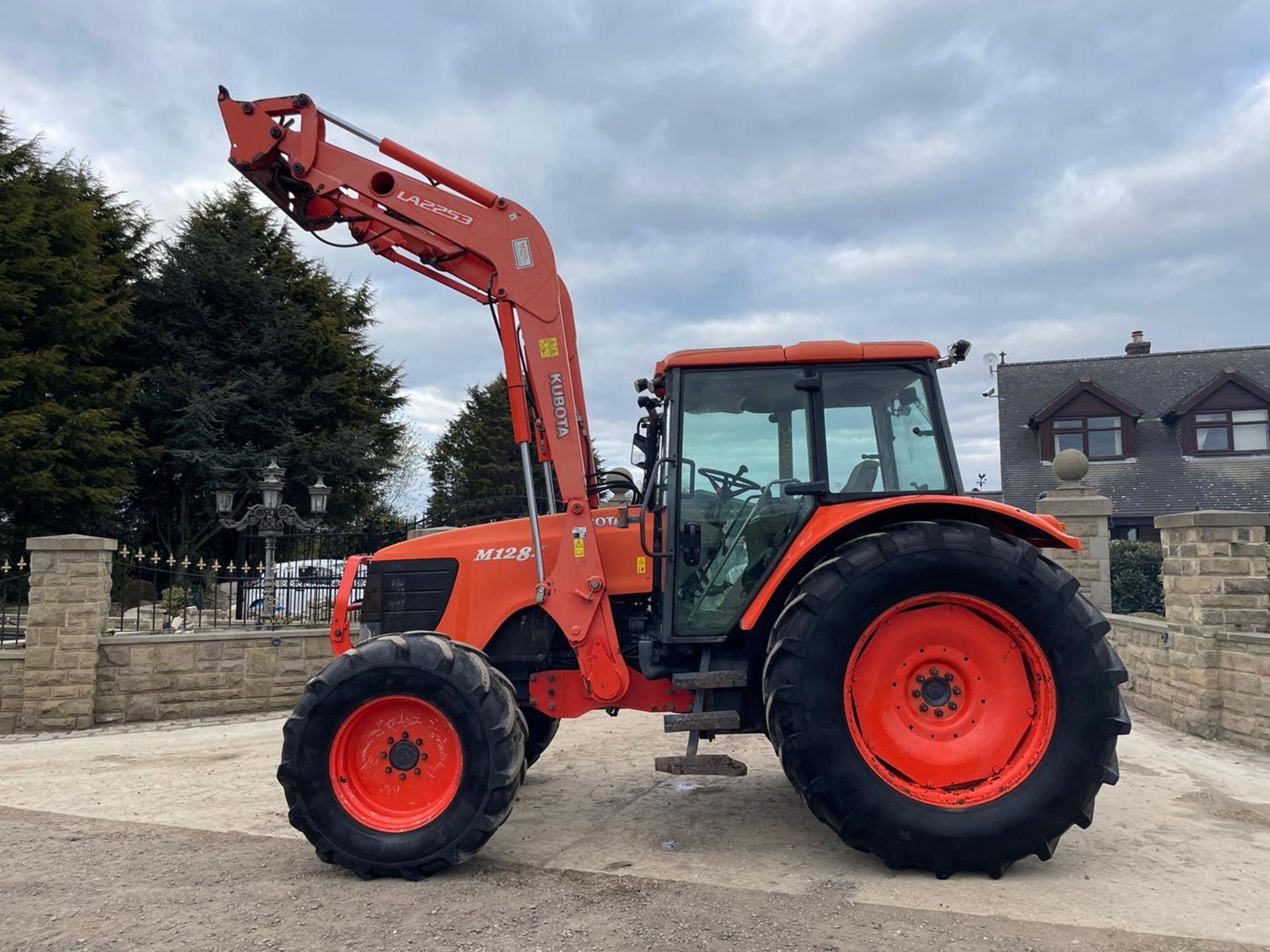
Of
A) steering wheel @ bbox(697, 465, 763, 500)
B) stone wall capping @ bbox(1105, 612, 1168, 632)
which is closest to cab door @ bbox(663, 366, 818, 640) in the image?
steering wheel @ bbox(697, 465, 763, 500)

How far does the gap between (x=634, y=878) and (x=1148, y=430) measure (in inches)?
850

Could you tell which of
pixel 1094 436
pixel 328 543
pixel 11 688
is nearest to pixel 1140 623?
pixel 11 688

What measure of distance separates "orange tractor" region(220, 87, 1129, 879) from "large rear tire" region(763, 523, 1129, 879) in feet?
0.03

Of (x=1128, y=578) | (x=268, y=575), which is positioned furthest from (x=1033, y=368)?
(x=268, y=575)

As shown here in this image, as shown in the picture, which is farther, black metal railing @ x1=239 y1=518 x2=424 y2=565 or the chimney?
the chimney

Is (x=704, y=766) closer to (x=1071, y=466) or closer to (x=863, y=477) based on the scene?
(x=863, y=477)

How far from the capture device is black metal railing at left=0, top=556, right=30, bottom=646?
7.75m

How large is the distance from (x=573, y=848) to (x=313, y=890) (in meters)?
1.14

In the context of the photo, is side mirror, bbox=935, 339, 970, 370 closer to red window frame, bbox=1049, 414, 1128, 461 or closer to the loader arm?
the loader arm

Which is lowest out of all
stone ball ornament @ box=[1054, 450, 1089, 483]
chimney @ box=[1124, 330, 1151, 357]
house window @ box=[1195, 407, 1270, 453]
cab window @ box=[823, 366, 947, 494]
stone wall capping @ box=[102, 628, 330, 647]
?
stone wall capping @ box=[102, 628, 330, 647]

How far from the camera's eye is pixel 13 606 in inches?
328

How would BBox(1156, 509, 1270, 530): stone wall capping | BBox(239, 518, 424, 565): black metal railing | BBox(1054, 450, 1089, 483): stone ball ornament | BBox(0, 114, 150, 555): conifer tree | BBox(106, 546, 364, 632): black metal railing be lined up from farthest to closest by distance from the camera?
BBox(0, 114, 150, 555): conifer tree < BBox(1054, 450, 1089, 483): stone ball ornament < BBox(239, 518, 424, 565): black metal railing < BBox(106, 546, 364, 632): black metal railing < BBox(1156, 509, 1270, 530): stone wall capping

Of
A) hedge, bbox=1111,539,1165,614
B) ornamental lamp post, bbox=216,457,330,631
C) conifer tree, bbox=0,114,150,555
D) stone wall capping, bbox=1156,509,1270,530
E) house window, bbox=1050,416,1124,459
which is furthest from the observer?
house window, bbox=1050,416,1124,459

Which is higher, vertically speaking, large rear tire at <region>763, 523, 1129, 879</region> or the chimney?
the chimney
